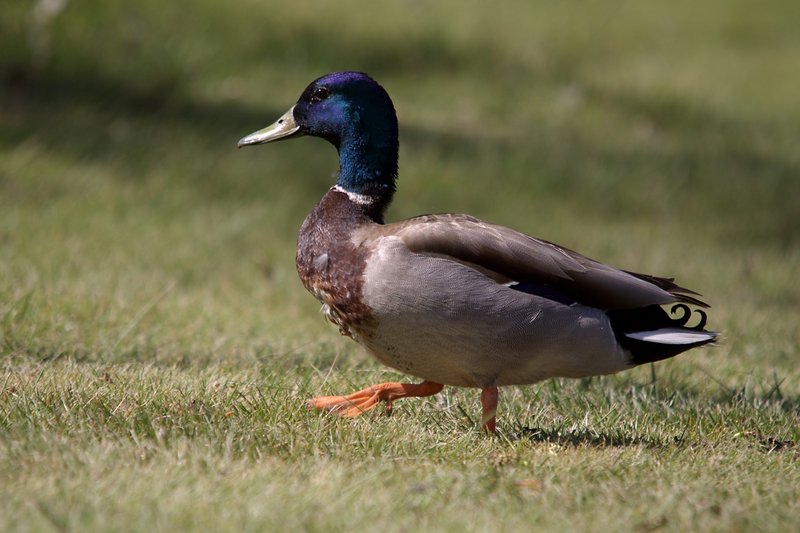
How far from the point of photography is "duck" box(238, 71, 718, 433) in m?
3.62

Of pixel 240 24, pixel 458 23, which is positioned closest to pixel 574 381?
pixel 240 24

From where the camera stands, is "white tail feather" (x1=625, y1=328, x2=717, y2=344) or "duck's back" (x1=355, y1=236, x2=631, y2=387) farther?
"white tail feather" (x1=625, y1=328, x2=717, y2=344)

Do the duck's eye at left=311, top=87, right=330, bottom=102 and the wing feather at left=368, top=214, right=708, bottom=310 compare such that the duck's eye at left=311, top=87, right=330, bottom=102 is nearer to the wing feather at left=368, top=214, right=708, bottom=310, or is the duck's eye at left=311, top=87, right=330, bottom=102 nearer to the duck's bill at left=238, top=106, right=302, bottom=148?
the duck's bill at left=238, top=106, right=302, bottom=148

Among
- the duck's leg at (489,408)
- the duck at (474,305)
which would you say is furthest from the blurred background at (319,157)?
the duck's leg at (489,408)

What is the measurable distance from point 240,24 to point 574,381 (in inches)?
270

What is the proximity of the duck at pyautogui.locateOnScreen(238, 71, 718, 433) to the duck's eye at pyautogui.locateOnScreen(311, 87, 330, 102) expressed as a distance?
1.57 ft

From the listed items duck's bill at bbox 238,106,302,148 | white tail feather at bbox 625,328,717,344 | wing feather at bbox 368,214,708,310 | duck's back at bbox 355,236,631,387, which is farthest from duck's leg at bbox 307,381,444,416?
duck's bill at bbox 238,106,302,148

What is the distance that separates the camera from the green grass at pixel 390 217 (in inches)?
119

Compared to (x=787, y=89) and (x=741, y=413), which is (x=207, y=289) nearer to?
(x=741, y=413)

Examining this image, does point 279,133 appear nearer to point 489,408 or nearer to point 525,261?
point 525,261

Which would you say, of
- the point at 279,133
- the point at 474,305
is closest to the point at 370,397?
the point at 474,305

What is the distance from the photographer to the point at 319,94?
4.27 meters

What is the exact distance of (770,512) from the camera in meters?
3.04

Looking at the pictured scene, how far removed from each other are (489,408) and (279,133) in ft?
4.48
